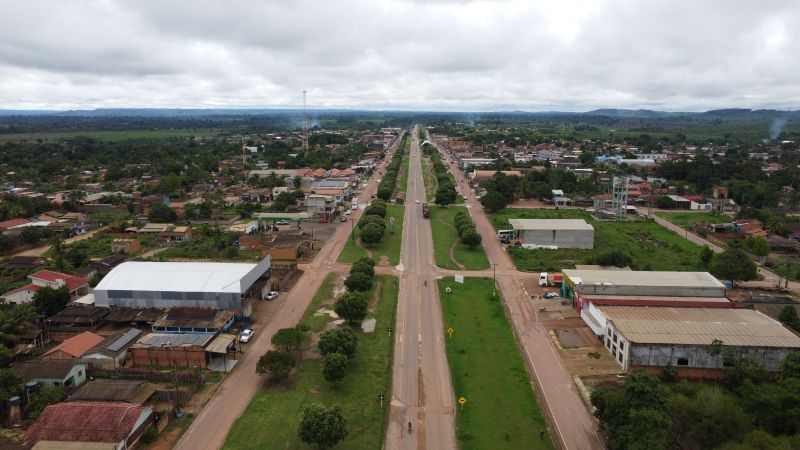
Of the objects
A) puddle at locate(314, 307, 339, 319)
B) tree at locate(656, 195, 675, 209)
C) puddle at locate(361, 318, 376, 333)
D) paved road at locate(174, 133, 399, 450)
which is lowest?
paved road at locate(174, 133, 399, 450)

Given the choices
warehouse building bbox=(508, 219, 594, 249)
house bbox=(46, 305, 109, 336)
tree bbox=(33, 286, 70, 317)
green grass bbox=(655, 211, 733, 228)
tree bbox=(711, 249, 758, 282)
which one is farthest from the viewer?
green grass bbox=(655, 211, 733, 228)

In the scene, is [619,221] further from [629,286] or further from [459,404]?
[459,404]

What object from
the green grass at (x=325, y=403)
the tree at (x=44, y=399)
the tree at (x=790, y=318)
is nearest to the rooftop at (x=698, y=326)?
the tree at (x=790, y=318)

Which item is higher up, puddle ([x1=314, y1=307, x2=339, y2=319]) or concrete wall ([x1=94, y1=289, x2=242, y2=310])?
concrete wall ([x1=94, y1=289, x2=242, y2=310])

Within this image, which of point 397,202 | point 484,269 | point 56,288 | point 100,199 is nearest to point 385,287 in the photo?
point 484,269

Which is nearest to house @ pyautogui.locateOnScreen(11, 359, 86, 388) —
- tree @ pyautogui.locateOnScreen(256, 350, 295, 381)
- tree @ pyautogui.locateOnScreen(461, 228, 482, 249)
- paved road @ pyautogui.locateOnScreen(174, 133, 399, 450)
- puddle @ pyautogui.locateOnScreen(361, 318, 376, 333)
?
paved road @ pyautogui.locateOnScreen(174, 133, 399, 450)

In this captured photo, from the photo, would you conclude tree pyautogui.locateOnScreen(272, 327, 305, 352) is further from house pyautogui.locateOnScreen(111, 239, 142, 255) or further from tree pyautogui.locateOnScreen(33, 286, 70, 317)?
house pyautogui.locateOnScreen(111, 239, 142, 255)

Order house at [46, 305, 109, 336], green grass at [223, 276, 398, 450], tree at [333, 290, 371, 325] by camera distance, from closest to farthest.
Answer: green grass at [223, 276, 398, 450] → house at [46, 305, 109, 336] → tree at [333, 290, 371, 325]
